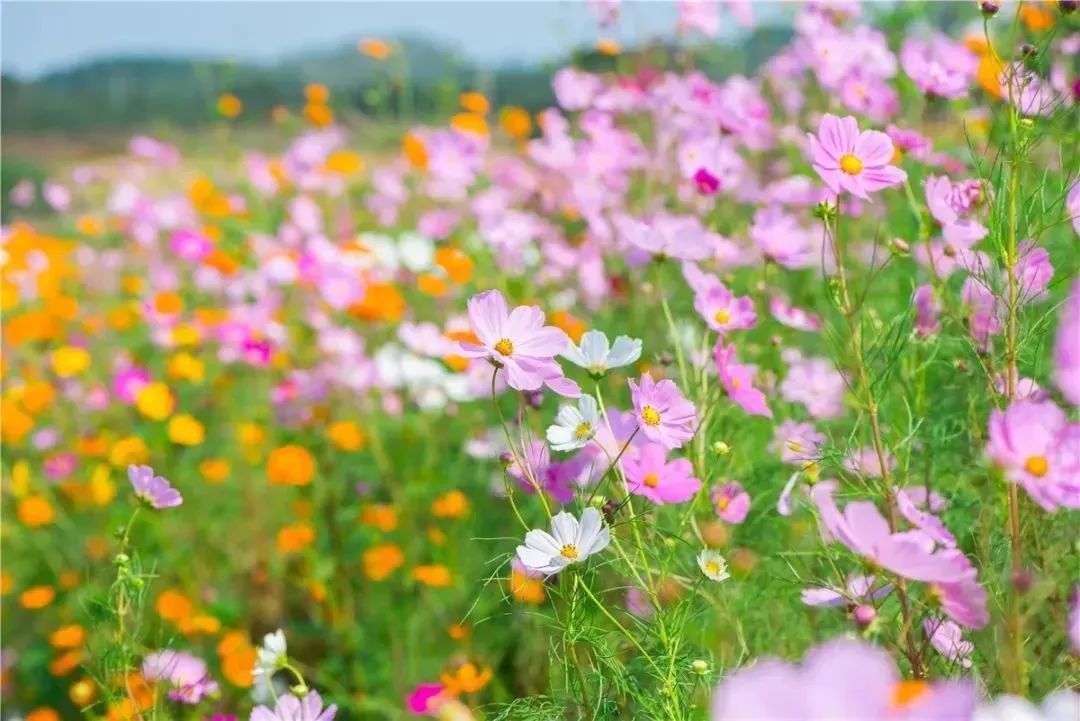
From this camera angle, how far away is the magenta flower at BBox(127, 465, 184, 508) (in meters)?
0.99

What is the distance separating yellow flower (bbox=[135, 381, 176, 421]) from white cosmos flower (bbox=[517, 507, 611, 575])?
1543mm

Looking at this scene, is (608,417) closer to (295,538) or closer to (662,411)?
(662,411)

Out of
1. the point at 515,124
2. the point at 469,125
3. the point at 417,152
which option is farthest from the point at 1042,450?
the point at 515,124

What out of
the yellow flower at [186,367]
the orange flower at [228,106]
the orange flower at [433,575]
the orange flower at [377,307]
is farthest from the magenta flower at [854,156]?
the orange flower at [228,106]

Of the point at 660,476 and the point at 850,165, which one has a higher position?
the point at 850,165

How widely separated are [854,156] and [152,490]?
0.76 metres

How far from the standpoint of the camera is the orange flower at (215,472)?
6.95 ft

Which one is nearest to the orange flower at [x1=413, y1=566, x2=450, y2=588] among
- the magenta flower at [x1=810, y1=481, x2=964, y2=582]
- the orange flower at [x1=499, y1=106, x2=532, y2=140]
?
the magenta flower at [x1=810, y1=481, x2=964, y2=582]

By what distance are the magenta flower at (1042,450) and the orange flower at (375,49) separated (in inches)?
105

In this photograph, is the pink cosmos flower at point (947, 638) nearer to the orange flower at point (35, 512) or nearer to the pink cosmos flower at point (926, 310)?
the pink cosmos flower at point (926, 310)

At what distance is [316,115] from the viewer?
322cm

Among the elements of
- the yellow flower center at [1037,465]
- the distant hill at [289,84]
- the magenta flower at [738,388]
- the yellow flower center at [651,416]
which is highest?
the yellow flower center at [1037,465]

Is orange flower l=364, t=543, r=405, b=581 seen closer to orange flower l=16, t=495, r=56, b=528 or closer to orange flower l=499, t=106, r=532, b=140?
orange flower l=16, t=495, r=56, b=528

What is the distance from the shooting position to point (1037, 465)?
58cm
